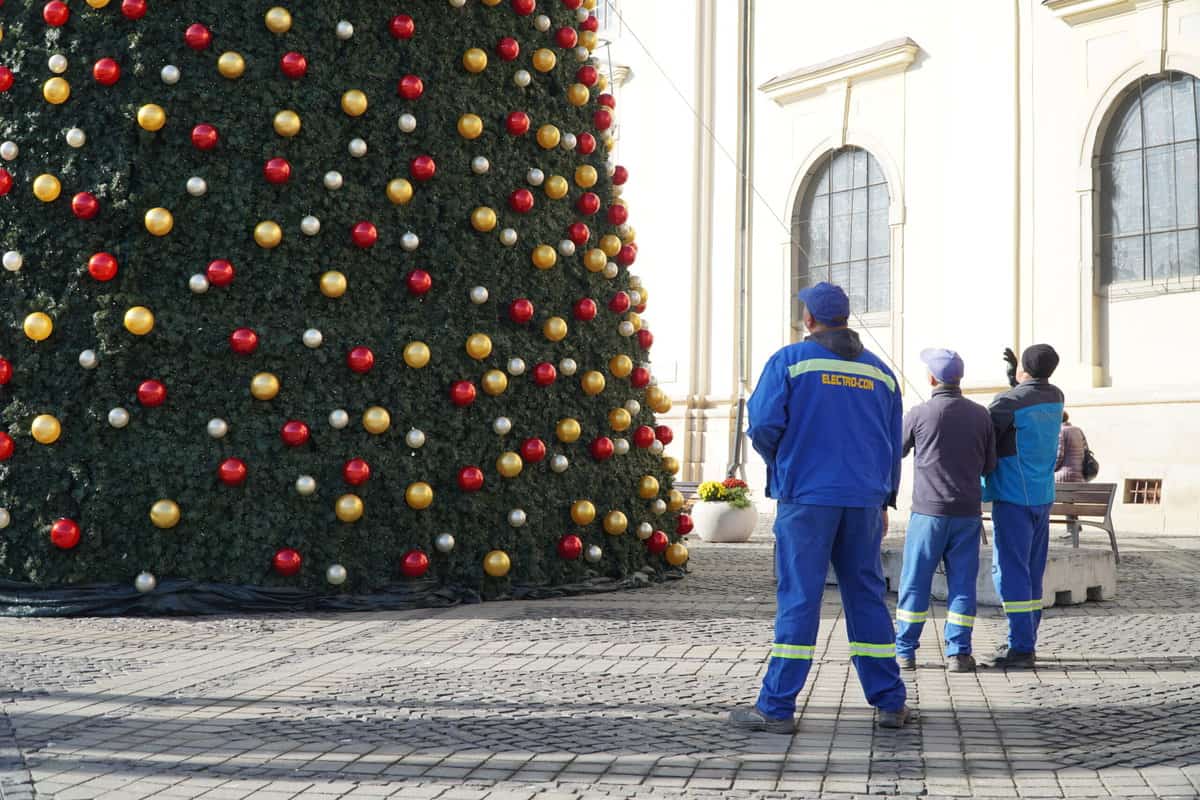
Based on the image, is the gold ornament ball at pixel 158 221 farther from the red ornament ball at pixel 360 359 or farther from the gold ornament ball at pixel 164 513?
the gold ornament ball at pixel 164 513

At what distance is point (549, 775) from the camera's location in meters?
4.28

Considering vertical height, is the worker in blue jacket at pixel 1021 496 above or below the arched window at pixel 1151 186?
below

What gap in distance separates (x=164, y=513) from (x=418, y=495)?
1.61 m

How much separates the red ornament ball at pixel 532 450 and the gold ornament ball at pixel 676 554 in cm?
178

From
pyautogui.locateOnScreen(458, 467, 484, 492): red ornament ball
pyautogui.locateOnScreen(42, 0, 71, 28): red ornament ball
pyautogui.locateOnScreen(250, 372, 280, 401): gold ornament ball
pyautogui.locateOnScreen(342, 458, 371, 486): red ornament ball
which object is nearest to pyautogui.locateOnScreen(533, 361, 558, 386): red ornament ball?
pyautogui.locateOnScreen(458, 467, 484, 492): red ornament ball

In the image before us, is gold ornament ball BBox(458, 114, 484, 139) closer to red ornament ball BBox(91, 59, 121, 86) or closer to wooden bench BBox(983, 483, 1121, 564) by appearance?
red ornament ball BBox(91, 59, 121, 86)

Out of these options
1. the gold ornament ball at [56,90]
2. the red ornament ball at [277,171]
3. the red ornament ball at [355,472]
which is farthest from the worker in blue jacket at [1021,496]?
the gold ornament ball at [56,90]

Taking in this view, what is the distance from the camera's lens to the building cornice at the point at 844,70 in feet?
64.4

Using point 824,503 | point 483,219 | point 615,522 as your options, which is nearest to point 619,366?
point 615,522

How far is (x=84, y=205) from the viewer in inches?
322

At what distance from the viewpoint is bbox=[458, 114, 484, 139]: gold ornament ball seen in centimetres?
892

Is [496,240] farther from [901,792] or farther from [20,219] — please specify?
[901,792]

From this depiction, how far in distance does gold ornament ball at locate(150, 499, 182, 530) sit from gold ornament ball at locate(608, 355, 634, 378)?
131 inches

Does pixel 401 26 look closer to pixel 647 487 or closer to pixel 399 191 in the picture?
pixel 399 191
